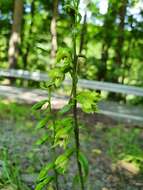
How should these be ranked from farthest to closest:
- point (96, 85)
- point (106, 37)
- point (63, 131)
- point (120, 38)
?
1. point (106, 37)
2. point (120, 38)
3. point (96, 85)
4. point (63, 131)

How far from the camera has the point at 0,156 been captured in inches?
231

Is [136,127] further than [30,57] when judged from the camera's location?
No

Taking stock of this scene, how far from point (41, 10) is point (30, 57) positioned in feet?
9.63

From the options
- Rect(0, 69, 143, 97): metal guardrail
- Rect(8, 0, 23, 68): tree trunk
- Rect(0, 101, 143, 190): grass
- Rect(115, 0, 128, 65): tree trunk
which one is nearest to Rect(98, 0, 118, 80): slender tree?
Rect(115, 0, 128, 65): tree trunk

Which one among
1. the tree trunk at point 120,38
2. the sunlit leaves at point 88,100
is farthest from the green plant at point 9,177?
the tree trunk at point 120,38

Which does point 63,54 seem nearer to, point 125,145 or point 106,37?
point 125,145

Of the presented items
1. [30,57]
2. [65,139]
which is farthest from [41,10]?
[65,139]

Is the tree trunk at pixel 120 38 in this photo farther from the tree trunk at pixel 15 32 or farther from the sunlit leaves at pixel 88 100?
the sunlit leaves at pixel 88 100

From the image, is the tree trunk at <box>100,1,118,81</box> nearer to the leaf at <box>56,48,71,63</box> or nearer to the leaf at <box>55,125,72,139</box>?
the leaf at <box>55,125,72,139</box>

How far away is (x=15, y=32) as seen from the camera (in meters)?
16.5

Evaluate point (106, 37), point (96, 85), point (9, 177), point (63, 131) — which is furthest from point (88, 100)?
point (106, 37)

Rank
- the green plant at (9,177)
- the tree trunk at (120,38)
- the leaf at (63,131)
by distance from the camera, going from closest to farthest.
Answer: the leaf at (63,131), the green plant at (9,177), the tree trunk at (120,38)

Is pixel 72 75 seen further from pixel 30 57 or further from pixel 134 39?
pixel 30 57

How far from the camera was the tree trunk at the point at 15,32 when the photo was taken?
16.1 m
